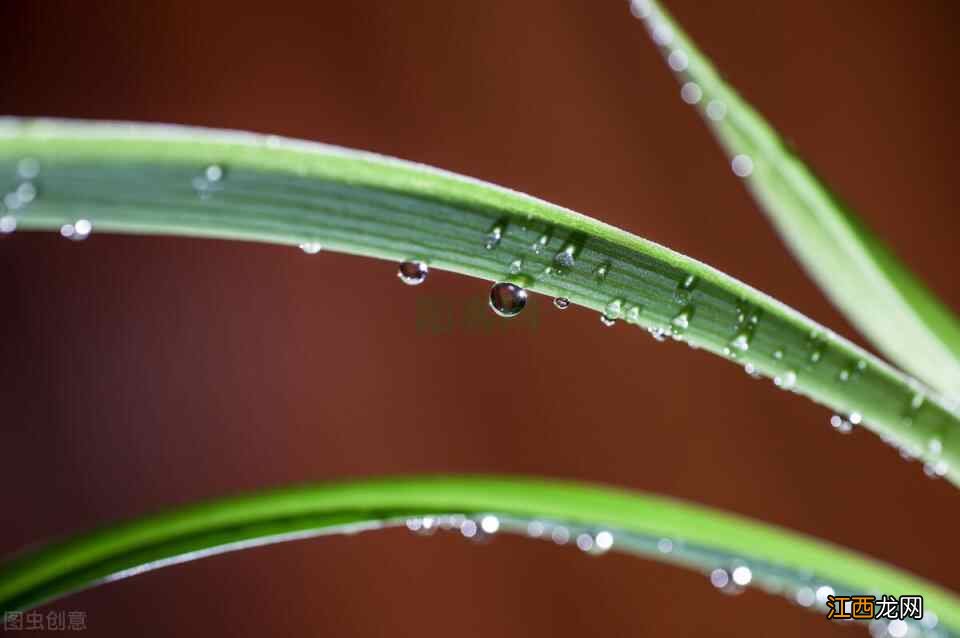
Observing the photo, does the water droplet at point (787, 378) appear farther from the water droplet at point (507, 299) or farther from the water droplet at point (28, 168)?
the water droplet at point (28, 168)

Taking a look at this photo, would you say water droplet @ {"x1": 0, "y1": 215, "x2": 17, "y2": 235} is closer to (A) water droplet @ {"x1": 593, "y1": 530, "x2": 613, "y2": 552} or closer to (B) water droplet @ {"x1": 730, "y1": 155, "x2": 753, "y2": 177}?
(A) water droplet @ {"x1": 593, "y1": 530, "x2": 613, "y2": 552}

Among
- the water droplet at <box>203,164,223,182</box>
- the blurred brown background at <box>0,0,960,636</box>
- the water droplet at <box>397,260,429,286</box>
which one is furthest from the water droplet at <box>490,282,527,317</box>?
the blurred brown background at <box>0,0,960,636</box>

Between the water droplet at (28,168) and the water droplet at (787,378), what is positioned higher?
the water droplet at (28,168)

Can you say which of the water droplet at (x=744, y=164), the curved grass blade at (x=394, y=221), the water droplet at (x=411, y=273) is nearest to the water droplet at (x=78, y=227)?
the curved grass blade at (x=394, y=221)

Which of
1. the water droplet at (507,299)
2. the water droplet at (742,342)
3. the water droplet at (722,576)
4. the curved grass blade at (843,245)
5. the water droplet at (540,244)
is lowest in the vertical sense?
the water droplet at (722,576)

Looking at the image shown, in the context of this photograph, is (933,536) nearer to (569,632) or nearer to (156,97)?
(569,632)

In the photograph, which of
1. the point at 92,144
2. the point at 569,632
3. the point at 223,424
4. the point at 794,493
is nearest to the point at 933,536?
the point at 794,493
